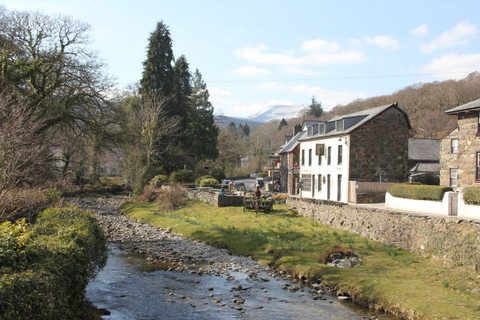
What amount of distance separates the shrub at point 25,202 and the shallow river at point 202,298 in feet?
15.5

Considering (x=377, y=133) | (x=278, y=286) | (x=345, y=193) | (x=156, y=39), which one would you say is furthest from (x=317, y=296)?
(x=156, y=39)

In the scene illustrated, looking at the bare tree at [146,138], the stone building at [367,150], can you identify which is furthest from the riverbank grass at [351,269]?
the bare tree at [146,138]

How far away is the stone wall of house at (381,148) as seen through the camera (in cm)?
4081

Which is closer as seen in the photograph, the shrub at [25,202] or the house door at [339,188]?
the shrub at [25,202]

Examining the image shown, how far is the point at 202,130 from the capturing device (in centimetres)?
7144

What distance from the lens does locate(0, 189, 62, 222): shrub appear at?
18.4 meters

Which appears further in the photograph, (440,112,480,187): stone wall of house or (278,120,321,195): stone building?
(278,120,321,195): stone building

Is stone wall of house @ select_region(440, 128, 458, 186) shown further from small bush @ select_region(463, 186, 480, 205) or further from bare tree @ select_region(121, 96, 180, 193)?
bare tree @ select_region(121, 96, 180, 193)

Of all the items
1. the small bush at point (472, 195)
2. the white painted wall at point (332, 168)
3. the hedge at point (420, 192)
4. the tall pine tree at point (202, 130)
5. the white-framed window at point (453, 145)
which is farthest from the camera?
the tall pine tree at point (202, 130)

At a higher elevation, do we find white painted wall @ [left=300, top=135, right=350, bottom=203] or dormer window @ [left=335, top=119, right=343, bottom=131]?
dormer window @ [left=335, top=119, right=343, bottom=131]

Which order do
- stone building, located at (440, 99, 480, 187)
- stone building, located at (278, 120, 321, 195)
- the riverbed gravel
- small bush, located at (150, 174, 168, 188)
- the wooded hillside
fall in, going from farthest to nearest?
the wooded hillside, stone building, located at (278, 120, 321, 195), small bush, located at (150, 174, 168, 188), stone building, located at (440, 99, 480, 187), the riverbed gravel

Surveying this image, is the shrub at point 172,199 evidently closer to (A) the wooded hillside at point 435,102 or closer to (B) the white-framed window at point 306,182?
(B) the white-framed window at point 306,182

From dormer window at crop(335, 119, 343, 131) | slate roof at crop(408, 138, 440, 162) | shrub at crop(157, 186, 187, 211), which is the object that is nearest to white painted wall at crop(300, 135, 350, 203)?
dormer window at crop(335, 119, 343, 131)

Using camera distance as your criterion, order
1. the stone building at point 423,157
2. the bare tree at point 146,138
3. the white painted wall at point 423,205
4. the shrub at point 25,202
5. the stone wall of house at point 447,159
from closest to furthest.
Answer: the shrub at point 25,202 < the white painted wall at point 423,205 < the stone wall of house at point 447,159 < the stone building at point 423,157 < the bare tree at point 146,138
